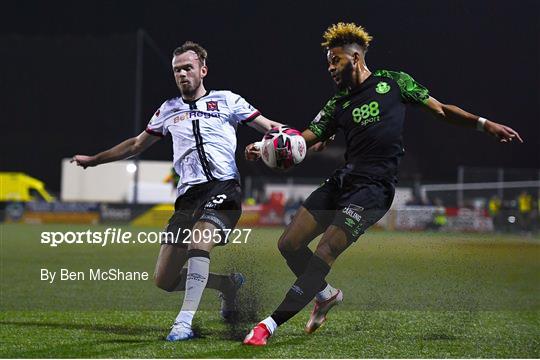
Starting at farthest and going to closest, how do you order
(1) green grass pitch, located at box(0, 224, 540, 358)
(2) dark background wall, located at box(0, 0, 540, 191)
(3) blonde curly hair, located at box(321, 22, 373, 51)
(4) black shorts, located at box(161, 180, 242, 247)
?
1. (2) dark background wall, located at box(0, 0, 540, 191)
2. (4) black shorts, located at box(161, 180, 242, 247)
3. (3) blonde curly hair, located at box(321, 22, 373, 51)
4. (1) green grass pitch, located at box(0, 224, 540, 358)

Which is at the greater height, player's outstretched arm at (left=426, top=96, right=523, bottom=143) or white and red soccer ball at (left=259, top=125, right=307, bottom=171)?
player's outstretched arm at (left=426, top=96, right=523, bottom=143)

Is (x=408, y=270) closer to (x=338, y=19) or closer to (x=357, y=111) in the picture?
(x=357, y=111)

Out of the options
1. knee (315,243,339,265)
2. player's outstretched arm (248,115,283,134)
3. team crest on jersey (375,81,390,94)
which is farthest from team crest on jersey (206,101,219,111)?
knee (315,243,339,265)

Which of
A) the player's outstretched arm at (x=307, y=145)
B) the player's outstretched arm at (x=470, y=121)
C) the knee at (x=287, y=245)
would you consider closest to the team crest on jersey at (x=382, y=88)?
the player's outstretched arm at (x=470, y=121)

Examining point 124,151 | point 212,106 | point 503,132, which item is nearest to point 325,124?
point 212,106

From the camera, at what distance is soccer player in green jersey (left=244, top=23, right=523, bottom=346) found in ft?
15.4

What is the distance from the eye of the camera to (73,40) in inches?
773

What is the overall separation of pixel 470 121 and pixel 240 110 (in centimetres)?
165

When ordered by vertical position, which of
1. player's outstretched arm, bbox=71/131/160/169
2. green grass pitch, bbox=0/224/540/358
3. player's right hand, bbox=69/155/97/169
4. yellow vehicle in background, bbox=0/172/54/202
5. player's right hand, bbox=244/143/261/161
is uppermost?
player's right hand, bbox=244/143/261/161

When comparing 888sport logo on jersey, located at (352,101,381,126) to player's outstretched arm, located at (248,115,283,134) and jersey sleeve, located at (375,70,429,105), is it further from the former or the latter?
player's outstretched arm, located at (248,115,283,134)

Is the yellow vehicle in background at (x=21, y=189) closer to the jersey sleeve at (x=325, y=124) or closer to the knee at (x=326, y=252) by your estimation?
the jersey sleeve at (x=325, y=124)

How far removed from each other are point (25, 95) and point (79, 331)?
16205 millimetres

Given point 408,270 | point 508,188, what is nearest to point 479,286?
point 408,270

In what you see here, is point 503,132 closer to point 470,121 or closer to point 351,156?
point 470,121
